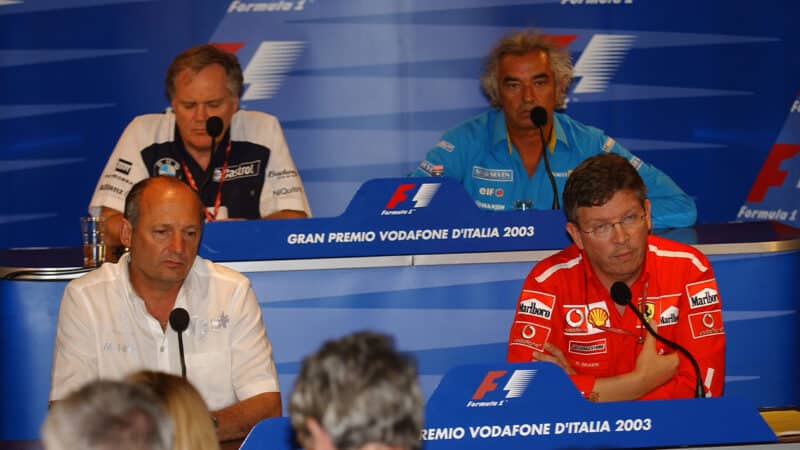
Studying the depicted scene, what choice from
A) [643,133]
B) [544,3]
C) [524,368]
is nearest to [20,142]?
[544,3]

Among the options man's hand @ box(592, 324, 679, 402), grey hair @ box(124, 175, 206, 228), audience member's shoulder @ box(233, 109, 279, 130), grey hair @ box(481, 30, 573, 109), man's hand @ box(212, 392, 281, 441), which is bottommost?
man's hand @ box(212, 392, 281, 441)

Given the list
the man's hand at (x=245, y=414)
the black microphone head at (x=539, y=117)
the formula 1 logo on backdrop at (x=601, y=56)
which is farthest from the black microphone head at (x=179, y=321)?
the formula 1 logo on backdrop at (x=601, y=56)

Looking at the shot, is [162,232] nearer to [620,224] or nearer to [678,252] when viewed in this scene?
[620,224]

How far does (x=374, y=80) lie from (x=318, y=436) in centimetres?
468

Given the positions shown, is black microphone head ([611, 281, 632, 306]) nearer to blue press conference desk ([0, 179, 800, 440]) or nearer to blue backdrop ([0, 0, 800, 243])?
blue press conference desk ([0, 179, 800, 440])

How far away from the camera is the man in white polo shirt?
340 cm

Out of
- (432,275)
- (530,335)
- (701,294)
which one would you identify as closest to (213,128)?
(432,275)

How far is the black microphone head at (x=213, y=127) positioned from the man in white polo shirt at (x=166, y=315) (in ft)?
3.12

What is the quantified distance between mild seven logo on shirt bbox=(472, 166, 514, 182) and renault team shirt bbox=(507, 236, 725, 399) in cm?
135

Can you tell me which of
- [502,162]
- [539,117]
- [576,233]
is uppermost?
[539,117]

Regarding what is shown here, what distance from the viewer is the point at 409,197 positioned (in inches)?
164

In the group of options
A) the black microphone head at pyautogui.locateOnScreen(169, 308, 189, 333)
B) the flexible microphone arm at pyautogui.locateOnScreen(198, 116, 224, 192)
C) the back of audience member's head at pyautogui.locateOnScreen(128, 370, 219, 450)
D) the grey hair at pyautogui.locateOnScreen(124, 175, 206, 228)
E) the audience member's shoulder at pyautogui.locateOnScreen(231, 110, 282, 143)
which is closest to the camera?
the back of audience member's head at pyautogui.locateOnScreen(128, 370, 219, 450)

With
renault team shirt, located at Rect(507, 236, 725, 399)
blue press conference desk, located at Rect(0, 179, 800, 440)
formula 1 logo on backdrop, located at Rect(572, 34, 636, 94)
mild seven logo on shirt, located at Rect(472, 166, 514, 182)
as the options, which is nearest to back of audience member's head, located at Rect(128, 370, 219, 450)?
renault team shirt, located at Rect(507, 236, 725, 399)

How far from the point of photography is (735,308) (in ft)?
14.2
